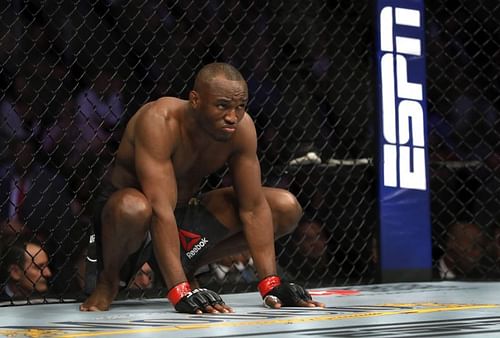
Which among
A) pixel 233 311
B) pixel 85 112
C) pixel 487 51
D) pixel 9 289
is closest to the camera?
pixel 233 311

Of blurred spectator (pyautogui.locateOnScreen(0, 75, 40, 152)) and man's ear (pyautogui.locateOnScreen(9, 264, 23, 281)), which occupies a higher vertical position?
blurred spectator (pyautogui.locateOnScreen(0, 75, 40, 152))

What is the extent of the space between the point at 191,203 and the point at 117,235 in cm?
35

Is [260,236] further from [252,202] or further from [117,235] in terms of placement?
[117,235]

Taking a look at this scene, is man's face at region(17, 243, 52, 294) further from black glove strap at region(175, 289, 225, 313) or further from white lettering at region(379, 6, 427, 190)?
white lettering at region(379, 6, 427, 190)

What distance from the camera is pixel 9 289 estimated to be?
353 cm

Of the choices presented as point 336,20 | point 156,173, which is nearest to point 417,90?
point 336,20

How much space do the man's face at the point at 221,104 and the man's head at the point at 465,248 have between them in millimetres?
1757

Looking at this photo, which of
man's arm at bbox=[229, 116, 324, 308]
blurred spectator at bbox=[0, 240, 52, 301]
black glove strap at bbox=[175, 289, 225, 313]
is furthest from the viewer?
blurred spectator at bbox=[0, 240, 52, 301]

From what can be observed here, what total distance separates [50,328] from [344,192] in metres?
1.91

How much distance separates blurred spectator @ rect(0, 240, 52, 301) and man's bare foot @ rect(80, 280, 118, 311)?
55 cm

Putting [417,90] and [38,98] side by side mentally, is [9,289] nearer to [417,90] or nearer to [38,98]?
[38,98]

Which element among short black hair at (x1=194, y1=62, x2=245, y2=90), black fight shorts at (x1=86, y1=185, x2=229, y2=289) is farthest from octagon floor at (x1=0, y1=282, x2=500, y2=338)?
short black hair at (x1=194, y1=62, x2=245, y2=90)

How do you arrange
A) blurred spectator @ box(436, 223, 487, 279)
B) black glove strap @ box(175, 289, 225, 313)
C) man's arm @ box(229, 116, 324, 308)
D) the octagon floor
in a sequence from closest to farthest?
1. the octagon floor
2. black glove strap @ box(175, 289, 225, 313)
3. man's arm @ box(229, 116, 324, 308)
4. blurred spectator @ box(436, 223, 487, 279)

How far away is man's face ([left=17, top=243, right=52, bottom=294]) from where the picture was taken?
3.50 m
